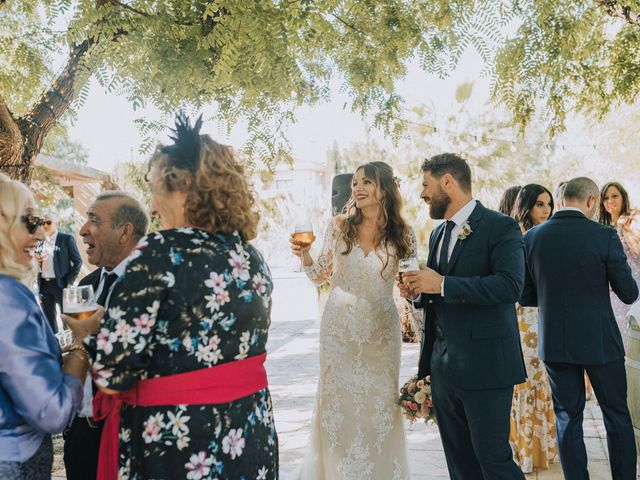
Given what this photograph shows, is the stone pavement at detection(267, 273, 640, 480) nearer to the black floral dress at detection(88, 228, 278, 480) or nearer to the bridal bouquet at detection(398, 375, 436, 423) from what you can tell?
the bridal bouquet at detection(398, 375, 436, 423)

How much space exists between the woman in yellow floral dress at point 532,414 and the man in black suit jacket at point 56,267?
21.4ft

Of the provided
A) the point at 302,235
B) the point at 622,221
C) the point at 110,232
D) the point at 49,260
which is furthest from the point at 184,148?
the point at 49,260

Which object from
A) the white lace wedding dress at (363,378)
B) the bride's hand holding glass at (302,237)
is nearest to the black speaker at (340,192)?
the white lace wedding dress at (363,378)

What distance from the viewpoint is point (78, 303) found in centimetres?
231

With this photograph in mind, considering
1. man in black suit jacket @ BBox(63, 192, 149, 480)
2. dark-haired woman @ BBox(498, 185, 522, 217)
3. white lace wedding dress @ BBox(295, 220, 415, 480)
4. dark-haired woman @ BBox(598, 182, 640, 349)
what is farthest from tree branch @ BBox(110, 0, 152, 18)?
dark-haired woman @ BBox(598, 182, 640, 349)

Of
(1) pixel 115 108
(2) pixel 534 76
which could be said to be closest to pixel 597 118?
(2) pixel 534 76

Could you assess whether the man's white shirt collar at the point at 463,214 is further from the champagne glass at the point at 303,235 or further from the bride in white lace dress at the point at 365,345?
the champagne glass at the point at 303,235

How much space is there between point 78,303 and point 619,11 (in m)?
4.70

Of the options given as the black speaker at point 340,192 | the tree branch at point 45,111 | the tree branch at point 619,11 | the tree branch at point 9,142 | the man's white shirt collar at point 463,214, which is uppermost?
the tree branch at point 619,11

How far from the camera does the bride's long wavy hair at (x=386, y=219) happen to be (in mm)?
4133

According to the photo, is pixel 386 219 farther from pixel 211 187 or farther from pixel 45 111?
pixel 45 111

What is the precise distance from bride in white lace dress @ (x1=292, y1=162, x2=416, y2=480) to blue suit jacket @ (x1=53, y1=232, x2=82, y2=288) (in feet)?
19.4

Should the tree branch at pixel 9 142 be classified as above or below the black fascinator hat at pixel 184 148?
above

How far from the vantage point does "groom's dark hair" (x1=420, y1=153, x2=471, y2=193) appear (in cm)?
344
